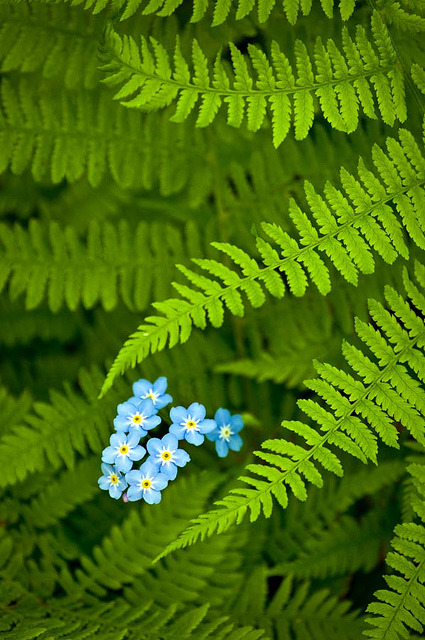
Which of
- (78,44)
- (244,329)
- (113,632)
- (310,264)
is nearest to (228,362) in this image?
(244,329)

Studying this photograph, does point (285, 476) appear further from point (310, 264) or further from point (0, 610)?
point (0, 610)

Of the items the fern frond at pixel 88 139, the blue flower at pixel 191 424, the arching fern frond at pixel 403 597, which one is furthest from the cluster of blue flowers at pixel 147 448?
the fern frond at pixel 88 139

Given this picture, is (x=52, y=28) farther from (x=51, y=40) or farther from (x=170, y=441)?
(x=170, y=441)

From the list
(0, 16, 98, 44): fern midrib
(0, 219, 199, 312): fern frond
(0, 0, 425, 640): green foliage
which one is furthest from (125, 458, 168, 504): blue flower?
(0, 16, 98, 44): fern midrib

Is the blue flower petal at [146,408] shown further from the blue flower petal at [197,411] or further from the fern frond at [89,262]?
the fern frond at [89,262]

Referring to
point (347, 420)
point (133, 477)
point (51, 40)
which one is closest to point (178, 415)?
point (133, 477)
